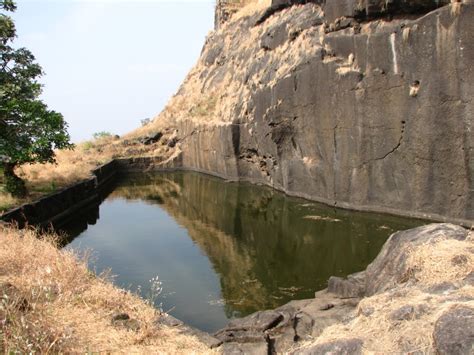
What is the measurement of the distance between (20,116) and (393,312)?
1752 cm

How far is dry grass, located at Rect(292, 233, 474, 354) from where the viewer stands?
4824mm

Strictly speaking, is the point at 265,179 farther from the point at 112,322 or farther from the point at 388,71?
the point at 112,322

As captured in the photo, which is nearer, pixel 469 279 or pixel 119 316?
pixel 469 279

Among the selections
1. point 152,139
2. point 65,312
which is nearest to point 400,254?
point 65,312

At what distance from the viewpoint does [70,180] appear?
89.6ft

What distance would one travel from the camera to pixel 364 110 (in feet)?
64.8

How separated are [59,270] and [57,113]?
12.4 m

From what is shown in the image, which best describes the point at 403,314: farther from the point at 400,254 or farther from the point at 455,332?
the point at 400,254

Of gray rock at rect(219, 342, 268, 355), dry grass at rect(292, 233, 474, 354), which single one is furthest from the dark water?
dry grass at rect(292, 233, 474, 354)

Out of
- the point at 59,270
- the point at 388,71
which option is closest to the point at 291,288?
the point at 59,270

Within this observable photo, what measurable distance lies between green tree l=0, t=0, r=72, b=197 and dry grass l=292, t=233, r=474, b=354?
16.0 metres

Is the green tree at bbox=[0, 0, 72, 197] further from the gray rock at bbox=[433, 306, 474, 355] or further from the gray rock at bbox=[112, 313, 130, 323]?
the gray rock at bbox=[433, 306, 474, 355]

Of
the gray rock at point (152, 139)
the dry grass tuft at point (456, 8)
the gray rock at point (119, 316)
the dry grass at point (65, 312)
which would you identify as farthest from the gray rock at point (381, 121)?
the gray rock at point (152, 139)

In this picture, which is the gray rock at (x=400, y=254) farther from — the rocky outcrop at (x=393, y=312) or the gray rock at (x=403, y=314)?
the gray rock at (x=403, y=314)
